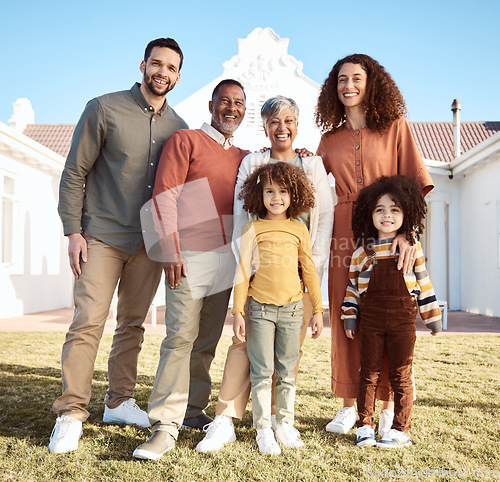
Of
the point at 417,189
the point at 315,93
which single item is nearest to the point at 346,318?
the point at 417,189

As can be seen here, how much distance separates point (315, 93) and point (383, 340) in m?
10.1

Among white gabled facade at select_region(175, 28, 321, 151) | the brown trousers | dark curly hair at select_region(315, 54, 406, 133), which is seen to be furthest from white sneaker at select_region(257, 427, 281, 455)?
white gabled facade at select_region(175, 28, 321, 151)

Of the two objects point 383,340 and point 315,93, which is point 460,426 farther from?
point 315,93

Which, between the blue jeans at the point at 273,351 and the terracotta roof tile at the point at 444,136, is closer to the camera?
the blue jeans at the point at 273,351

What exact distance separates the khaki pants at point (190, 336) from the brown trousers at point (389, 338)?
0.81m

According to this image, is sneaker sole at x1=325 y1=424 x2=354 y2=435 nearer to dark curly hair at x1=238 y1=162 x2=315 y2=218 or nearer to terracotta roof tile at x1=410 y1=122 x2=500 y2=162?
dark curly hair at x1=238 y1=162 x2=315 y2=218

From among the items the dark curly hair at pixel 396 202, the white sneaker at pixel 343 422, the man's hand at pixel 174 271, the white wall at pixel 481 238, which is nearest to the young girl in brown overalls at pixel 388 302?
the dark curly hair at pixel 396 202

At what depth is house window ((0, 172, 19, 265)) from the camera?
9.66 metres

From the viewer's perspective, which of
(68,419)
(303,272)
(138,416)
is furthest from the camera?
(138,416)

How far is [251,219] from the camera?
2.76 metres

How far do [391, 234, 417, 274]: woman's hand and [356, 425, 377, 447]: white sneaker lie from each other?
85cm

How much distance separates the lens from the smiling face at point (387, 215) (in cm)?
266

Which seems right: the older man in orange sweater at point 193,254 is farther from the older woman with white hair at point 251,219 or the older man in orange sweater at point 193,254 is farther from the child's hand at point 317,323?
the child's hand at point 317,323

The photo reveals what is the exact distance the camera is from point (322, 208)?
9.25ft
